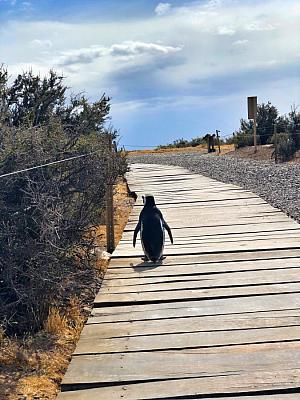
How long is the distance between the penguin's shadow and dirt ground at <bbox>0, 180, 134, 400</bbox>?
2.30 ft

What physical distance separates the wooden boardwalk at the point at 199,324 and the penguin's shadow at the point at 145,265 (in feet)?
0.07

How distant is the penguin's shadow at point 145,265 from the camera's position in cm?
653

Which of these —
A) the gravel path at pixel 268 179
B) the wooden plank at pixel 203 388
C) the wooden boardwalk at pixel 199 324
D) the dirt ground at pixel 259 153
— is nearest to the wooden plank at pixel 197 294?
the wooden boardwalk at pixel 199 324

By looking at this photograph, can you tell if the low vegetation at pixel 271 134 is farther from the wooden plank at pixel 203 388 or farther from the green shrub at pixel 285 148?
the wooden plank at pixel 203 388

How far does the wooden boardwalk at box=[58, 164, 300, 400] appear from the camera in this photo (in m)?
3.67

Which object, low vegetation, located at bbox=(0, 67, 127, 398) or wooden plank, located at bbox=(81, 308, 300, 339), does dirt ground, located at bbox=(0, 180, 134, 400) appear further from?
wooden plank, located at bbox=(81, 308, 300, 339)

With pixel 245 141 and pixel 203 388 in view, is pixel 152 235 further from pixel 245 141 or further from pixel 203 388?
pixel 245 141

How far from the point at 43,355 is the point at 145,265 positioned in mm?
2192

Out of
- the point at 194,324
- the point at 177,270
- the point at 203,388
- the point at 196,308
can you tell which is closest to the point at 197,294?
the point at 196,308

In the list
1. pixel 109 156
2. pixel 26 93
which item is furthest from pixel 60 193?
pixel 26 93

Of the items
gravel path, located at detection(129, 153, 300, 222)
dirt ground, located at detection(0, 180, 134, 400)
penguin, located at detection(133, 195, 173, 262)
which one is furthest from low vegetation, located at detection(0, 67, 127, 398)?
gravel path, located at detection(129, 153, 300, 222)

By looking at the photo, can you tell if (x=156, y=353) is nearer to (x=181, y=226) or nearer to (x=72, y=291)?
(x=72, y=291)

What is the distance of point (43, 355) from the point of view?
15.4ft

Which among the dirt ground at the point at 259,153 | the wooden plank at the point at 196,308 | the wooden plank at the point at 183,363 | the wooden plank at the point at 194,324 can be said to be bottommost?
the wooden plank at the point at 183,363
